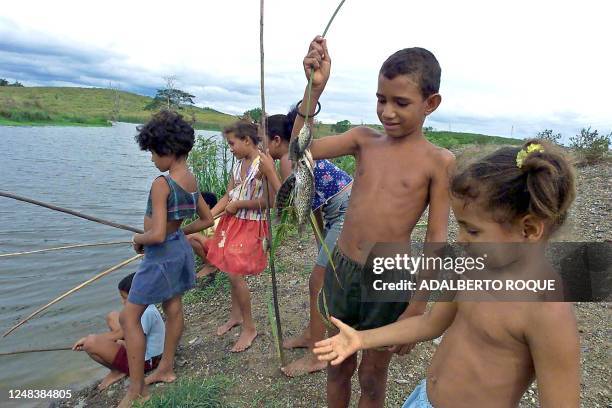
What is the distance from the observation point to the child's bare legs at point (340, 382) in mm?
2090

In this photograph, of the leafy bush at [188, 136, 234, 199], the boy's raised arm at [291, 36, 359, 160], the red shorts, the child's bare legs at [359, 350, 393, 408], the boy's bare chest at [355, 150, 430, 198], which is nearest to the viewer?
the boy's raised arm at [291, 36, 359, 160]

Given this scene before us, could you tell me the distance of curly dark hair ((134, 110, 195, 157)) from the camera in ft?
8.79

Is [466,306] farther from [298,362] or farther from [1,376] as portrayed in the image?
[1,376]

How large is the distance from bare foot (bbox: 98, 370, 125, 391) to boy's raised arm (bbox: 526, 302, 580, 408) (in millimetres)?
3061

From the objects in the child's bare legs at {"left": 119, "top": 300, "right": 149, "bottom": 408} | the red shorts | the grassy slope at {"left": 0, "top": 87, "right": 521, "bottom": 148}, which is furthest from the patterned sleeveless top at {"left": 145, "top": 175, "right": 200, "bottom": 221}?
the grassy slope at {"left": 0, "top": 87, "right": 521, "bottom": 148}

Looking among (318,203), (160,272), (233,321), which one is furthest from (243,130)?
(233,321)

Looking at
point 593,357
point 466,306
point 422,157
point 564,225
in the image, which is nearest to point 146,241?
point 422,157

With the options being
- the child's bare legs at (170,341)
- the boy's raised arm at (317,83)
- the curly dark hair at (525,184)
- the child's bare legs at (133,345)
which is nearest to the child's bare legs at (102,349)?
the child's bare legs at (170,341)

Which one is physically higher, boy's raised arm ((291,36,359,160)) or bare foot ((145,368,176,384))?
boy's raised arm ((291,36,359,160))

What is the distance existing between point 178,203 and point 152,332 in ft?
4.01

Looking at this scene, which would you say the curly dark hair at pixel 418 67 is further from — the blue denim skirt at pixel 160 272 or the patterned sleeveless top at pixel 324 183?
the blue denim skirt at pixel 160 272

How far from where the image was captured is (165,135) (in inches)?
106

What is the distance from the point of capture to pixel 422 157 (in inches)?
72.3

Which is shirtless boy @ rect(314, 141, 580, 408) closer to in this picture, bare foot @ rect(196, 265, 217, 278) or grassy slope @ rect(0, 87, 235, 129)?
bare foot @ rect(196, 265, 217, 278)
